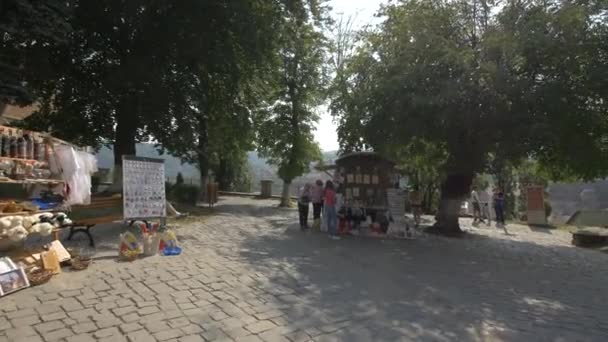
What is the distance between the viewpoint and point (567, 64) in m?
10.7

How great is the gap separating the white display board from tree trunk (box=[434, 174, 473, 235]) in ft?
32.4

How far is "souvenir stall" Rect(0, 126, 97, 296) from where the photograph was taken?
6055mm

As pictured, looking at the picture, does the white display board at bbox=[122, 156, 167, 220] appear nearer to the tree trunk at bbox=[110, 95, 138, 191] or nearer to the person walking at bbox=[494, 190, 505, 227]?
the tree trunk at bbox=[110, 95, 138, 191]

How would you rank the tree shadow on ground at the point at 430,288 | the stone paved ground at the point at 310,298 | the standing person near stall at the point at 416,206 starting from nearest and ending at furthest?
the stone paved ground at the point at 310,298, the tree shadow on ground at the point at 430,288, the standing person near stall at the point at 416,206

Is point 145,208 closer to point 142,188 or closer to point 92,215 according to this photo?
point 142,188

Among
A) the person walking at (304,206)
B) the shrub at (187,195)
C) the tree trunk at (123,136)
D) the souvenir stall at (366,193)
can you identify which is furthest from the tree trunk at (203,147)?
the souvenir stall at (366,193)

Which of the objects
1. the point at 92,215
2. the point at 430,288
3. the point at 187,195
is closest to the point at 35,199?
the point at 92,215

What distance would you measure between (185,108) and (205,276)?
11188 millimetres

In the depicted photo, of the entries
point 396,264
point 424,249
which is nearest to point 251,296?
point 396,264

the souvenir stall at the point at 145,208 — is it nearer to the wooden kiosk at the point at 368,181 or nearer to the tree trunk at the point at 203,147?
the wooden kiosk at the point at 368,181

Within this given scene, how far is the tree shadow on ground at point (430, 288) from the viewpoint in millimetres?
5605

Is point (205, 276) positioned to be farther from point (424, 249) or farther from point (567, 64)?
point (567, 64)

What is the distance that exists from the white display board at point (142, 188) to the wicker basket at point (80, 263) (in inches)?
79.7

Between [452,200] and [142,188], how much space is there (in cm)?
1052
